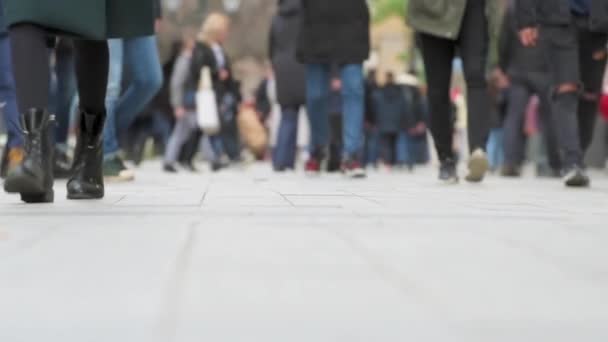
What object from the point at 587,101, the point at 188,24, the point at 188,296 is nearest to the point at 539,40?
the point at 587,101

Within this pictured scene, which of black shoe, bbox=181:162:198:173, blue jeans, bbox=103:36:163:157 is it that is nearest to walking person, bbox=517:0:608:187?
blue jeans, bbox=103:36:163:157

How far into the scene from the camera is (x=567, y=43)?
7207mm

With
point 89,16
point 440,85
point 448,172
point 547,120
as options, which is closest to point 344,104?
point 440,85

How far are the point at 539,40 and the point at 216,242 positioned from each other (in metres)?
4.94

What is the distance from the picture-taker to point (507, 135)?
36.1ft

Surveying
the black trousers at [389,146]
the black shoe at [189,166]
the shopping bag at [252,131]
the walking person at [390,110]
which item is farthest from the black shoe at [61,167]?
the shopping bag at [252,131]

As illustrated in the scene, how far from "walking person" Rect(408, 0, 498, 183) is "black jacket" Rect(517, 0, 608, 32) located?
247mm

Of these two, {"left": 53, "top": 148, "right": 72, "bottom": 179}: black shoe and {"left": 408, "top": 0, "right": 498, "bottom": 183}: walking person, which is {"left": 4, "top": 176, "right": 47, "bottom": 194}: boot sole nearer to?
{"left": 53, "top": 148, "right": 72, "bottom": 179}: black shoe

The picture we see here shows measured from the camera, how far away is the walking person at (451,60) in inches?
276

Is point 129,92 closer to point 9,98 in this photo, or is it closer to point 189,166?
point 9,98

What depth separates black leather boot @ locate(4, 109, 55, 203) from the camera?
13.6 ft

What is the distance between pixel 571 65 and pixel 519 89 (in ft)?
12.0

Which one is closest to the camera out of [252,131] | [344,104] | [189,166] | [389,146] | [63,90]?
[63,90]

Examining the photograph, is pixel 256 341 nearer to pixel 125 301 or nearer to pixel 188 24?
pixel 125 301
